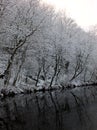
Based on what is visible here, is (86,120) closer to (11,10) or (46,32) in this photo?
(11,10)

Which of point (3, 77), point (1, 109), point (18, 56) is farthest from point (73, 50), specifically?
point (1, 109)

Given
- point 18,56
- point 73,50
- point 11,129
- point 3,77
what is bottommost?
point 11,129

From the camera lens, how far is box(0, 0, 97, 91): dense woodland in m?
32.4

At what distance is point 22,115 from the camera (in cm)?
1792

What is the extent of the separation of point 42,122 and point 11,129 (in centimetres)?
281

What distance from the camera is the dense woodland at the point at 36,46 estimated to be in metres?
32.4

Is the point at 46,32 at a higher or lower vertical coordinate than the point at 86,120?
higher

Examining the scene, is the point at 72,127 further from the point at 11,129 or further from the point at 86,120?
the point at 11,129

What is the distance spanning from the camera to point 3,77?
3562cm

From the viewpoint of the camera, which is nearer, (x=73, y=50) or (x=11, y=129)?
(x=11, y=129)

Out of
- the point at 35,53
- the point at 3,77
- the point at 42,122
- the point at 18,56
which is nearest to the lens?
the point at 42,122

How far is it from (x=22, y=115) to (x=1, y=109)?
113 inches

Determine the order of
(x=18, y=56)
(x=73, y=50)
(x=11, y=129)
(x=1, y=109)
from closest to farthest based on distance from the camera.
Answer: (x=11, y=129)
(x=1, y=109)
(x=18, y=56)
(x=73, y=50)

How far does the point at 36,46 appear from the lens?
4122cm
